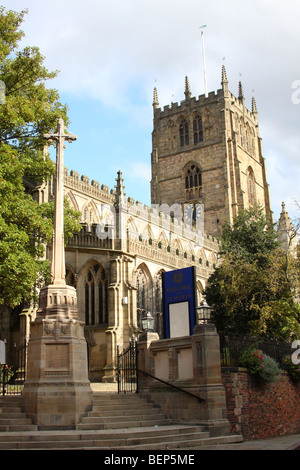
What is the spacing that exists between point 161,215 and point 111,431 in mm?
40234

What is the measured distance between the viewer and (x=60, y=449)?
10.9 m

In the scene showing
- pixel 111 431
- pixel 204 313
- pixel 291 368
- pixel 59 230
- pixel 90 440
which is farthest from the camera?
pixel 291 368

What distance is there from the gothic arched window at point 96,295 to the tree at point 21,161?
10.1 meters

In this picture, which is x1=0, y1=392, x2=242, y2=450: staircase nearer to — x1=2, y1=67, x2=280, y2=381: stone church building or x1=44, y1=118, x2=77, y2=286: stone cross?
x1=44, y1=118, x2=77, y2=286: stone cross

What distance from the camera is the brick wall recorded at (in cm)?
1452

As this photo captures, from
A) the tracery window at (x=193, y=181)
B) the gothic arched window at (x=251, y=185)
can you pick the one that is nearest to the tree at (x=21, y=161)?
the tracery window at (x=193, y=181)

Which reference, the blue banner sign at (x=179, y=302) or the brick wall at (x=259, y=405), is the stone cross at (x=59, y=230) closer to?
the blue banner sign at (x=179, y=302)

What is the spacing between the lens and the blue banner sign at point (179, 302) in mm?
Answer: 17703

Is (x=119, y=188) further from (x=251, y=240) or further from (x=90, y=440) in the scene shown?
(x=90, y=440)

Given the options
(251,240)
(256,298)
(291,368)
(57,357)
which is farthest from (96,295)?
(57,357)

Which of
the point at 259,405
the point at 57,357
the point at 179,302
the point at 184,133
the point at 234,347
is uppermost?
the point at 184,133

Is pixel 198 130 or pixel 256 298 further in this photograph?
pixel 198 130

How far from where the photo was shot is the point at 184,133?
71750 mm
